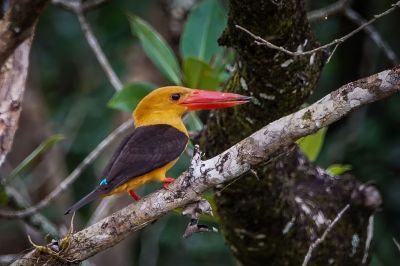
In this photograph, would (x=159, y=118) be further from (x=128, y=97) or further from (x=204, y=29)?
(x=204, y=29)

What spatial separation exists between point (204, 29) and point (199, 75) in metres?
0.53

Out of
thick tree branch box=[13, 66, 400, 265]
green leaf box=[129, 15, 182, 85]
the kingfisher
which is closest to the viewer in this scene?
thick tree branch box=[13, 66, 400, 265]

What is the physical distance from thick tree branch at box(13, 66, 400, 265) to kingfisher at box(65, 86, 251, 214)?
10.5 inches

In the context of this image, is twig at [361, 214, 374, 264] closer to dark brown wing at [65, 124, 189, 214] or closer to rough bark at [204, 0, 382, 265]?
rough bark at [204, 0, 382, 265]

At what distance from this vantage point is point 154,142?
12.5 feet

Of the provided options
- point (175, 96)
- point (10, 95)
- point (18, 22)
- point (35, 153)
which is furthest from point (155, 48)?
point (18, 22)

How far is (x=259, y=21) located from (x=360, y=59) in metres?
3.36

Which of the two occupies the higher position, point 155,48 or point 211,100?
point 211,100

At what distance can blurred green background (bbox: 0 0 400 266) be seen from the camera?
586cm

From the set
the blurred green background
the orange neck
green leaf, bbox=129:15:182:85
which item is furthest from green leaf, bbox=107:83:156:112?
the blurred green background

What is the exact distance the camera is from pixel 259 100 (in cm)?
343

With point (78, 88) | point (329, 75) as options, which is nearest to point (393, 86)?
point (329, 75)

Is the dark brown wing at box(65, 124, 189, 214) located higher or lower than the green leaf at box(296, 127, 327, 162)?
higher

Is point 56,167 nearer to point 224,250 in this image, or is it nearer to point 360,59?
point 224,250
